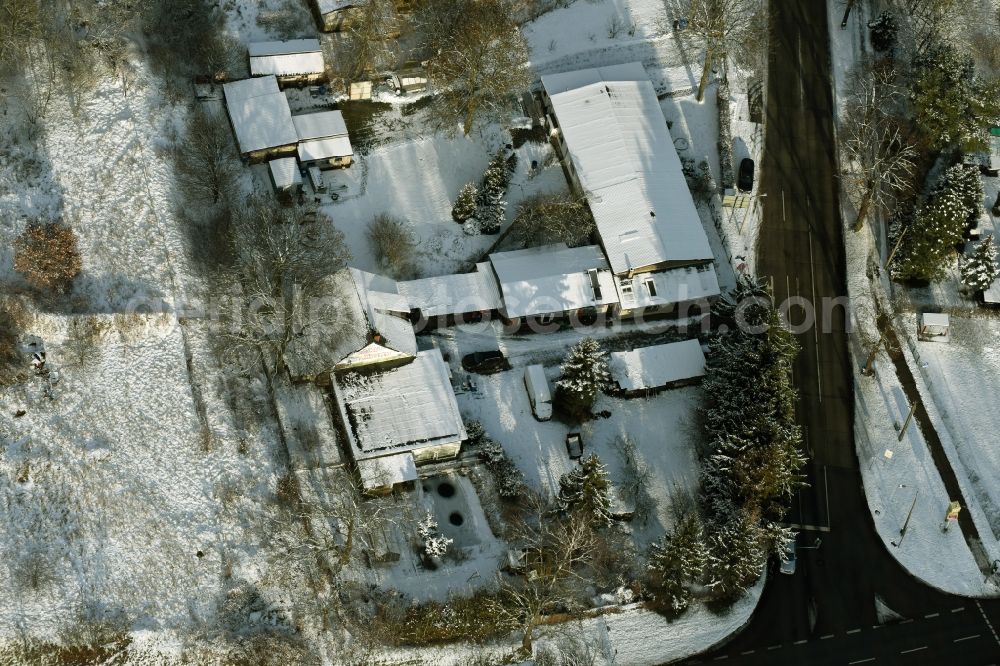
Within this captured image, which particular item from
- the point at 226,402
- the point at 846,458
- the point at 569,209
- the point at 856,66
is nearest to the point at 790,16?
the point at 856,66

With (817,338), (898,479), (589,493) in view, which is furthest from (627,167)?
(898,479)

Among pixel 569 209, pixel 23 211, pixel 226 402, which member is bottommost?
pixel 226 402

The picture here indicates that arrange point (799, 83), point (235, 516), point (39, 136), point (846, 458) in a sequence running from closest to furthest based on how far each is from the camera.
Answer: point (235, 516) < point (846, 458) < point (39, 136) < point (799, 83)

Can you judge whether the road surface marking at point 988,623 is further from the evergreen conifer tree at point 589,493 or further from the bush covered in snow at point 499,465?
the bush covered in snow at point 499,465

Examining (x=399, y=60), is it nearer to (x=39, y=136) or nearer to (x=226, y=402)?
(x=39, y=136)

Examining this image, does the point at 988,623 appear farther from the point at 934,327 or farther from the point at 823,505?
the point at 934,327

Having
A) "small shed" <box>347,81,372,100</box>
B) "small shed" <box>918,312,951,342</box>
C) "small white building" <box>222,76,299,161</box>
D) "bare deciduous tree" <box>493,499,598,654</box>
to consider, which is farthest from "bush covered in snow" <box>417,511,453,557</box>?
"small shed" <box>918,312,951,342</box>
